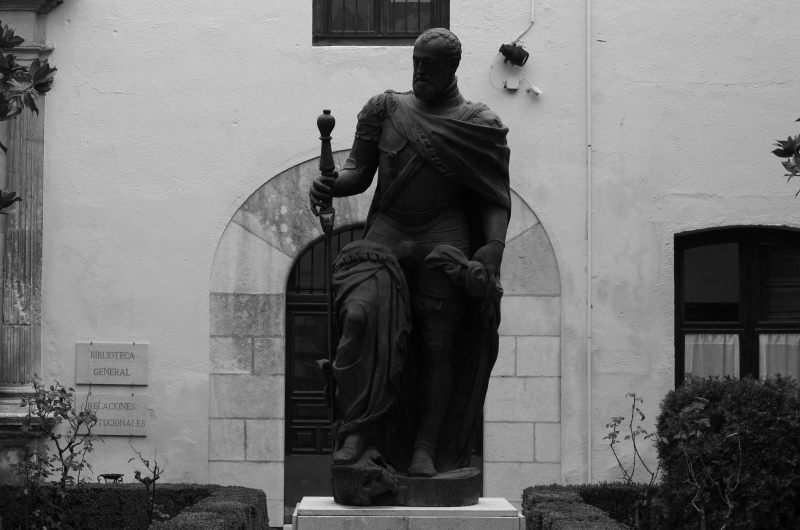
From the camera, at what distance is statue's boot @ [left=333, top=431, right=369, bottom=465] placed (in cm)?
670

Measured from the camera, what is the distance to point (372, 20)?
1259 cm

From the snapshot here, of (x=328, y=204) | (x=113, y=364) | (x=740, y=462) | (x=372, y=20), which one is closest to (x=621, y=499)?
(x=740, y=462)

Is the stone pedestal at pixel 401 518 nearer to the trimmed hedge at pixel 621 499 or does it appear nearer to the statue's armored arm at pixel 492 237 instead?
the statue's armored arm at pixel 492 237

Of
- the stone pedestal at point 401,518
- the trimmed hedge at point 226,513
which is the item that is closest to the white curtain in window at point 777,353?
the trimmed hedge at point 226,513

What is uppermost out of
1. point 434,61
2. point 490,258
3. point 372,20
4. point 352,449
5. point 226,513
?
point 372,20

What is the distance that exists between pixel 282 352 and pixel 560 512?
13.8 ft

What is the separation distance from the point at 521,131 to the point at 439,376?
5.68 meters

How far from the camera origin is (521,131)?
12.4m

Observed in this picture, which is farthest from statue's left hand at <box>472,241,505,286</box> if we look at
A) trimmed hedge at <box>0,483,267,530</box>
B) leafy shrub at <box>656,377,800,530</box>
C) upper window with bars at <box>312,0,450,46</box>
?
upper window with bars at <box>312,0,450,46</box>

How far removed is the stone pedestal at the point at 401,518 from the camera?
21.4 feet

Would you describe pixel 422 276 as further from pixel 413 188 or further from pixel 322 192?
pixel 322 192

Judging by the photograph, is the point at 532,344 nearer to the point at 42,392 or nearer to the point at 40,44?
the point at 42,392

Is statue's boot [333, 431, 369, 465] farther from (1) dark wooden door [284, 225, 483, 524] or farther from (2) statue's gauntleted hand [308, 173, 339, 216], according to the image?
(1) dark wooden door [284, 225, 483, 524]

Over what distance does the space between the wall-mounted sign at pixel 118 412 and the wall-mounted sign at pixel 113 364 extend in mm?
125
